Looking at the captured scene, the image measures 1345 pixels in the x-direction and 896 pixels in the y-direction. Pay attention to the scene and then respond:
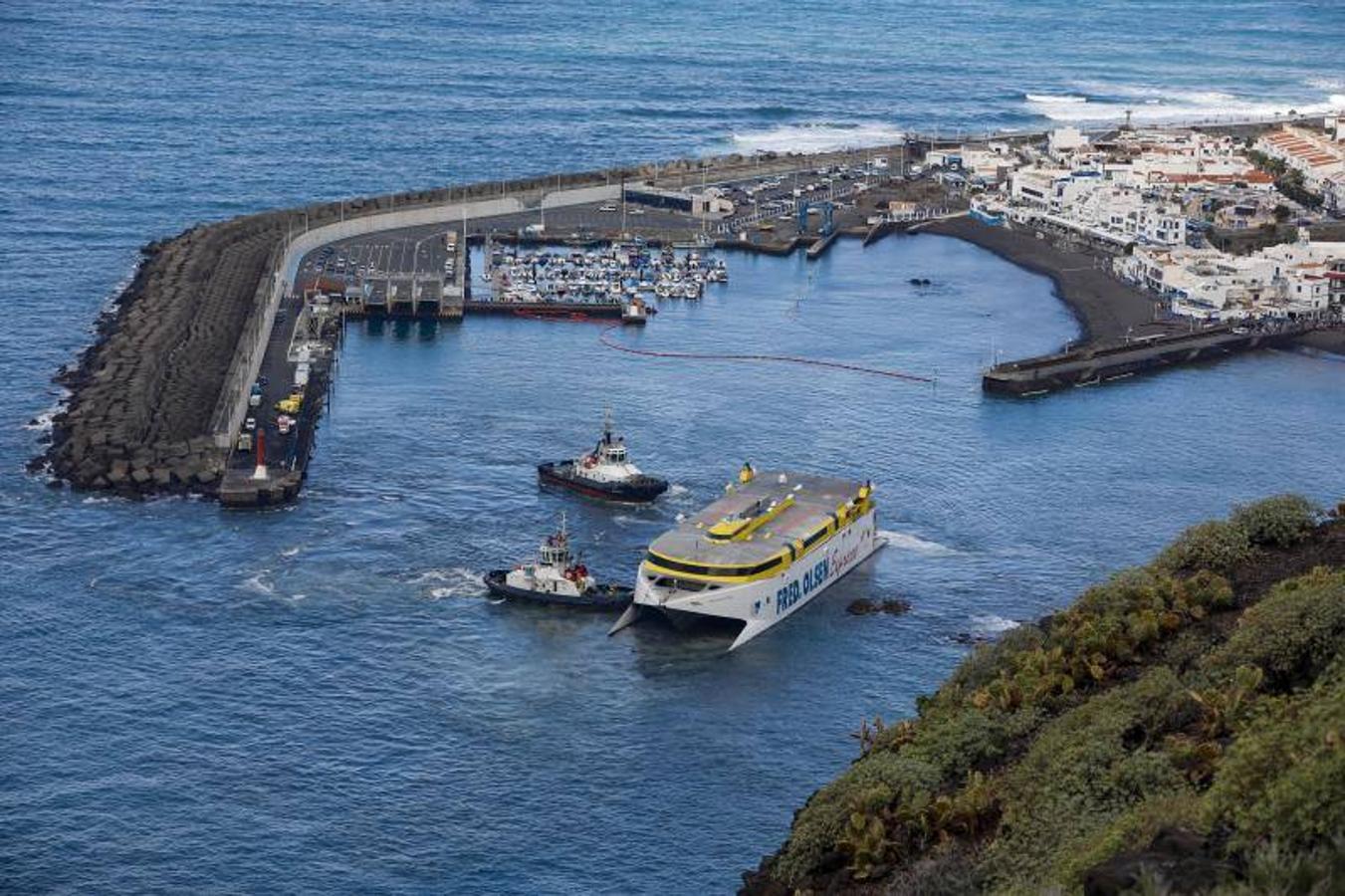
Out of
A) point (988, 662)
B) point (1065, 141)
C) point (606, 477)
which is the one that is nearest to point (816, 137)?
point (1065, 141)

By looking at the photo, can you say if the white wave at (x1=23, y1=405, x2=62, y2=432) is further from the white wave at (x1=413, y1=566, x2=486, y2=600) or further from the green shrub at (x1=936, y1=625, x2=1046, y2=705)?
the green shrub at (x1=936, y1=625, x2=1046, y2=705)

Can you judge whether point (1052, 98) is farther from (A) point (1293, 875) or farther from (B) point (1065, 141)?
(A) point (1293, 875)

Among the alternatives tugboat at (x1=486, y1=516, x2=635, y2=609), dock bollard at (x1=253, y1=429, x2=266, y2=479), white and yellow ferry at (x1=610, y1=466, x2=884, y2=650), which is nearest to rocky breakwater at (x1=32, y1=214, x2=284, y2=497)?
dock bollard at (x1=253, y1=429, x2=266, y2=479)

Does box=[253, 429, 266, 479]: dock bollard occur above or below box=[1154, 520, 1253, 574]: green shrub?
below

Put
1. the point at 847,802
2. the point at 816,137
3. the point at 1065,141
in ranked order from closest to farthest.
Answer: the point at 847,802 < the point at 1065,141 < the point at 816,137

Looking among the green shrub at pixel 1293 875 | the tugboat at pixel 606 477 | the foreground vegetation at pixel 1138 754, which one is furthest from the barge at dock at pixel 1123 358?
the green shrub at pixel 1293 875
